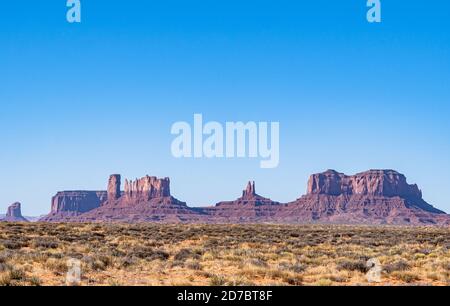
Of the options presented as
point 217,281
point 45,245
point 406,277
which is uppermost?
point 45,245

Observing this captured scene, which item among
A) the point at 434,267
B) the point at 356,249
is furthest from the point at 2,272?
the point at 356,249

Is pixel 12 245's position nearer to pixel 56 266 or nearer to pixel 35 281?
pixel 56 266

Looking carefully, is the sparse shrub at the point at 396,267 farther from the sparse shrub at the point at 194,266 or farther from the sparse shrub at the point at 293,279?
the sparse shrub at the point at 194,266

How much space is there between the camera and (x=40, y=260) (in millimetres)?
20375

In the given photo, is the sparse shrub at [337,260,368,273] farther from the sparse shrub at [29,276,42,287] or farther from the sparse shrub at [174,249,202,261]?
the sparse shrub at [29,276,42,287]

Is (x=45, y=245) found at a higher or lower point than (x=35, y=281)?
higher

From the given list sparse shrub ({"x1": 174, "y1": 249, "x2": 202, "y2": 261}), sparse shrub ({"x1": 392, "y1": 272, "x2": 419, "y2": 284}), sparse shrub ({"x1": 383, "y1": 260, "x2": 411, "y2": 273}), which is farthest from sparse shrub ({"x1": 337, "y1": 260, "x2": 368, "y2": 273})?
sparse shrub ({"x1": 174, "y1": 249, "x2": 202, "y2": 261})

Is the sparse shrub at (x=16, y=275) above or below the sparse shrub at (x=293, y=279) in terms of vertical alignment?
above

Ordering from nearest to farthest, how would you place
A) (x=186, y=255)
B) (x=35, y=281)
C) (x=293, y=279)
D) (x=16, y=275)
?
(x=35, y=281)
(x=16, y=275)
(x=293, y=279)
(x=186, y=255)

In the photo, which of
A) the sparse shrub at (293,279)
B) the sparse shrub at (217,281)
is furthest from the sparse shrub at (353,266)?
the sparse shrub at (217,281)

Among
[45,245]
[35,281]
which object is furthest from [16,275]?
[45,245]
